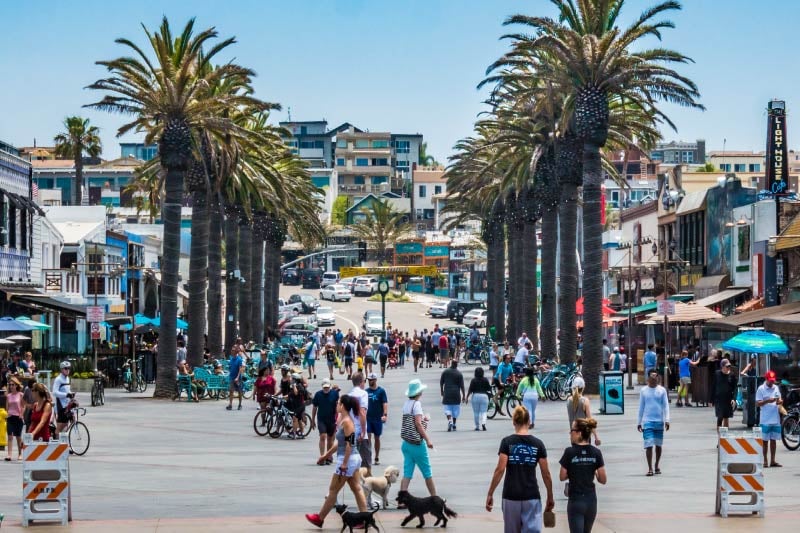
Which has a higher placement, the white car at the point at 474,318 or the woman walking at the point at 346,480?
the woman walking at the point at 346,480

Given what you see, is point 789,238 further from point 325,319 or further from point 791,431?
point 325,319

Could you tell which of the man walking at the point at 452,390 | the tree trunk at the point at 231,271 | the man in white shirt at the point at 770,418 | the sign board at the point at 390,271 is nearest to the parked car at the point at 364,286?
the sign board at the point at 390,271

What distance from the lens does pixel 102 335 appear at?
72.8 meters

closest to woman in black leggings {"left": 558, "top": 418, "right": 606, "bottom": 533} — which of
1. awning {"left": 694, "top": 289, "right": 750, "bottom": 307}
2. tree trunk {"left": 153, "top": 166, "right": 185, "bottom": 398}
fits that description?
tree trunk {"left": 153, "top": 166, "right": 185, "bottom": 398}

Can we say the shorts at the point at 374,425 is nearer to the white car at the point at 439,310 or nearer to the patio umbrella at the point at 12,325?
the patio umbrella at the point at 12,325

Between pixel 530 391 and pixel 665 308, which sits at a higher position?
pixel 665 308

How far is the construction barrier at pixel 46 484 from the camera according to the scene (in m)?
17.6

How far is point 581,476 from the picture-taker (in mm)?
13352

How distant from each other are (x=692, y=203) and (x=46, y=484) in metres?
54.0

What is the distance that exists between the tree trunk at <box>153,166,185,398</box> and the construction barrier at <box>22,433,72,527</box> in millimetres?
26520

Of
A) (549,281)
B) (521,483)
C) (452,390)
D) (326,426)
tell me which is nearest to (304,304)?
(549,281)

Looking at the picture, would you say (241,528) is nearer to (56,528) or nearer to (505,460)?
(56,528)

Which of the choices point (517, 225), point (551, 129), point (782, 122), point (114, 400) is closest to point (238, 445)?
point (114, 400)

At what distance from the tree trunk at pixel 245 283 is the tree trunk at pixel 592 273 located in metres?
28.9
